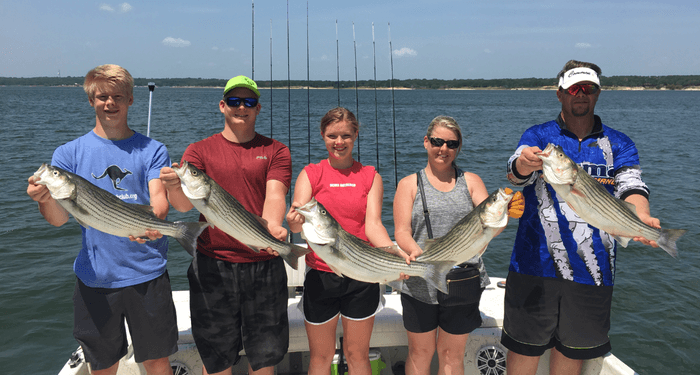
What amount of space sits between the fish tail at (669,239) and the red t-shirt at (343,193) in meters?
2.20

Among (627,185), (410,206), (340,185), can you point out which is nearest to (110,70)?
(340,185)

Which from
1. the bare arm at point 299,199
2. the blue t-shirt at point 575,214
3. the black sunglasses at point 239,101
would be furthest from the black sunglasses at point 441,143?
the black sunglasses at point 239,101

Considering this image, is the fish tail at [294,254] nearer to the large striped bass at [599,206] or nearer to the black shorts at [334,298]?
the black shorts at [334,298]

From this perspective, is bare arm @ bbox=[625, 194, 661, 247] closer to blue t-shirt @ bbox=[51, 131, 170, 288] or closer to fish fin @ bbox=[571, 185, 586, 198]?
fish fin @ bbox=[571, 185, 586, 198]

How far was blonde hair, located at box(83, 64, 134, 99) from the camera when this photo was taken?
335 cm

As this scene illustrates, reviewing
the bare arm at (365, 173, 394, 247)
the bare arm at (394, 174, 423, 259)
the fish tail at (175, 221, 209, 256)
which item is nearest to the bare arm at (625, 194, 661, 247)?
the bare arm at (394, 174, 423, 259)

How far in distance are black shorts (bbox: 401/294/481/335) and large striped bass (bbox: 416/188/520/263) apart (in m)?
0.55

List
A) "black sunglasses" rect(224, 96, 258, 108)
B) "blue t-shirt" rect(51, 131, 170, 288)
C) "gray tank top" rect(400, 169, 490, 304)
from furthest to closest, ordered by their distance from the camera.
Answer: "gray tank top" rect(400, 169, 490, 304), "black sunglasses" rect(224, 96, 258, 108), "blue t-shirt" rect(51, 131, 170, 288)

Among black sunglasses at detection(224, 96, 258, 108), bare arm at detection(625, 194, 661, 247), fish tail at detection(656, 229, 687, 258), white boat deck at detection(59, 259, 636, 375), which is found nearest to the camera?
fish tail at detection(656, 229, 687, 258)

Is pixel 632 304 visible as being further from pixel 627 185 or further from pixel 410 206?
pixel 410 206

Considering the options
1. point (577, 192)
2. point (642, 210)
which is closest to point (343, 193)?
point (577, 192)

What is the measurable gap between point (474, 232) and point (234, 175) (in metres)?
1.91

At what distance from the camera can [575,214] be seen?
3512 millimetres

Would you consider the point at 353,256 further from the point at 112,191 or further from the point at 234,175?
the point at 112,191
